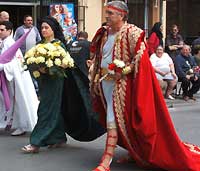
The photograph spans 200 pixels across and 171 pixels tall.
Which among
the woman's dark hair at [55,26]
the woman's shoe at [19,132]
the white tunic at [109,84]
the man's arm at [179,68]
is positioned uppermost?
the woman's dark hair at [55,26]

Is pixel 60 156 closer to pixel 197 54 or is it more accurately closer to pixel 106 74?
pixel 106 74

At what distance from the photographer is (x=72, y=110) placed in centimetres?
762

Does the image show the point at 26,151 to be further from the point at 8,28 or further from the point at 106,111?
the point at 8,28

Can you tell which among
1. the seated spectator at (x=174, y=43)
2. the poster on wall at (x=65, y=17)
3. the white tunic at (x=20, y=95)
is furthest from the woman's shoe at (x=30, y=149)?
the seated spectator at (x=174, y=43)

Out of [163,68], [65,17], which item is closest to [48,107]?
[163,68]

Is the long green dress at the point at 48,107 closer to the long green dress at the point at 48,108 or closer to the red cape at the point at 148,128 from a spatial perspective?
the long green dress at the point at 48,108

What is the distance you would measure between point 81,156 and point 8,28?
2.64m

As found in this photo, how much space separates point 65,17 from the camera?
16062mm

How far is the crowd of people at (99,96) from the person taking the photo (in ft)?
20.3

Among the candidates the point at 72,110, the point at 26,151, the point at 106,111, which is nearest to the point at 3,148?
the point at 26,151

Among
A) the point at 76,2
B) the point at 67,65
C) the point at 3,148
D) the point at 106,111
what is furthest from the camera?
the point at 76,2

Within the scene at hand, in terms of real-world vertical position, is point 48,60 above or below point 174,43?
above

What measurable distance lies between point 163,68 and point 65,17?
12.3 ft

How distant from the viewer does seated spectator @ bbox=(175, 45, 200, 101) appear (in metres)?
14.1
